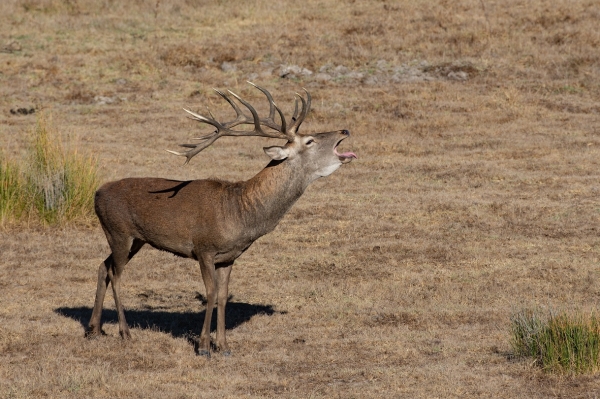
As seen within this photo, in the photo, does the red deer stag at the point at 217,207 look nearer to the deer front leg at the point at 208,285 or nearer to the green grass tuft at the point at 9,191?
the deer front leg at the point at 208,285

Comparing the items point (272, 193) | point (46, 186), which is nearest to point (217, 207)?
point (272, 193)

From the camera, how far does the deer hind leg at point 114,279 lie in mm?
10734

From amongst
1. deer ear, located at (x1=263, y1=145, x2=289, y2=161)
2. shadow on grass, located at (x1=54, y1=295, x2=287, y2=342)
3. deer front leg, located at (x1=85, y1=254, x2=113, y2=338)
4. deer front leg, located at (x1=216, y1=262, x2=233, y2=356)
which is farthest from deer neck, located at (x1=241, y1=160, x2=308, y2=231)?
deer front leg, located at (x1=85, y1=254, x2=113, y2=338)

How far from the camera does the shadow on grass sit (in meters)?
11.5

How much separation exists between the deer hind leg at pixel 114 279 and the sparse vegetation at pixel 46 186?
561 cm

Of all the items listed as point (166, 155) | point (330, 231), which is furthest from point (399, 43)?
point (330, 231)

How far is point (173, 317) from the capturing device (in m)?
12.0

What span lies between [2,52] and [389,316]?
69.2 feet

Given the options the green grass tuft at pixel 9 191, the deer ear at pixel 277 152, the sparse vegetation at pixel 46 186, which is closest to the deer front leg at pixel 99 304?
the deer ear at pixel 277 152

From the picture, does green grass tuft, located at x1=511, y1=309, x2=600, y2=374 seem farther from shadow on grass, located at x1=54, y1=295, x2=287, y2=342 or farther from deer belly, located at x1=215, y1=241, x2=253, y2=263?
shadow on grass, located at x1=54, y1=295, x2=287, y2=342

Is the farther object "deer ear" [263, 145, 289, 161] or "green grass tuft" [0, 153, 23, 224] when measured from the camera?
"green grass tuft" [0, 153, 23, 224]

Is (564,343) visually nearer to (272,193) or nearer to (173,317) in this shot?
(272,193)

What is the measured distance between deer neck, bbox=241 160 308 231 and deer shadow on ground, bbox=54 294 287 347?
5.56 feet

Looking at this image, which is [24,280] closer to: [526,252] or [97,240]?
[97,240]
